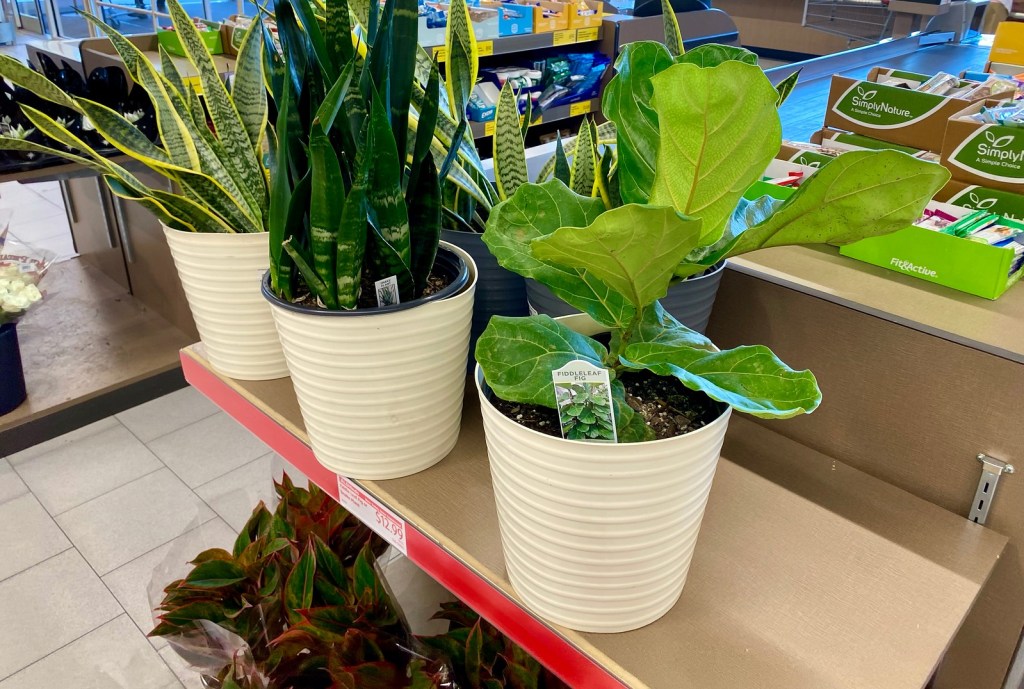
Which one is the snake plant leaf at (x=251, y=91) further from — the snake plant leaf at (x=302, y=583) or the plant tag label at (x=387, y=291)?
the snake plant leaf at (x=302, y=583)

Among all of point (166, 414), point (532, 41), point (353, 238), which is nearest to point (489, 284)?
point (353, 238)

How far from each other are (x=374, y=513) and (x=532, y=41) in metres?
3.18

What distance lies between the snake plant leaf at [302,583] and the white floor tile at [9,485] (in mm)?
1708

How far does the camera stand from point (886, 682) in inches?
26.2

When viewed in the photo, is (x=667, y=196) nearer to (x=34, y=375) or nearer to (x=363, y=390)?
(x=363, y=390)

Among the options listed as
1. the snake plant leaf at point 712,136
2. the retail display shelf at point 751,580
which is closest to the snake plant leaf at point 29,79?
the retail display shelf at point 751,580

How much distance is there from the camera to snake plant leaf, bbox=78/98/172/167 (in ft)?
3.27

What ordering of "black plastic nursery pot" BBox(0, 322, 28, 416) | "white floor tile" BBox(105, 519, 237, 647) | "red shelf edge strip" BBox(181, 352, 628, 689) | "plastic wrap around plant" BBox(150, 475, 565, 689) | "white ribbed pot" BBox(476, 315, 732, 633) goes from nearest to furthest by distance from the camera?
"white ribbed pot" BBox(476, 315, 732, 633) < "red shelf edge strip" BBox(181, 352, 628, 689) < "plastic wrap around plant" BBox(150, 475, 565, 689) < "white floor tile" BBox(105, 519, 237, 647) < "black plastic nursery pot" BBox(0, 322, 28, 416)

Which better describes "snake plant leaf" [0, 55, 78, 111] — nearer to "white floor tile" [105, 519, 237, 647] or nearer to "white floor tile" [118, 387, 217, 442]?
"white floor tile" [105, 519, 237, 647]

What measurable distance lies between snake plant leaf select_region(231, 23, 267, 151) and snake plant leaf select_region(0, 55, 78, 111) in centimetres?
22

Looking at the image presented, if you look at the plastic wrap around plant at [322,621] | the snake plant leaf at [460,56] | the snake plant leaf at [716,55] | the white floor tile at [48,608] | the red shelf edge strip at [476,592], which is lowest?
the white floor tile at [48,608]

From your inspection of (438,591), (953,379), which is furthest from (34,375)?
(953,379)

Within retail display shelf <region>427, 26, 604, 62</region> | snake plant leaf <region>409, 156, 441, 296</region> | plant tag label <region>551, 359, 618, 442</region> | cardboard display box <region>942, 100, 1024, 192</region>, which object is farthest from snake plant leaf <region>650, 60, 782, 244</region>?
retail display shelf <region>427, 26, 604, 62</region>

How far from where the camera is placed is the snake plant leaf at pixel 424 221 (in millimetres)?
865
